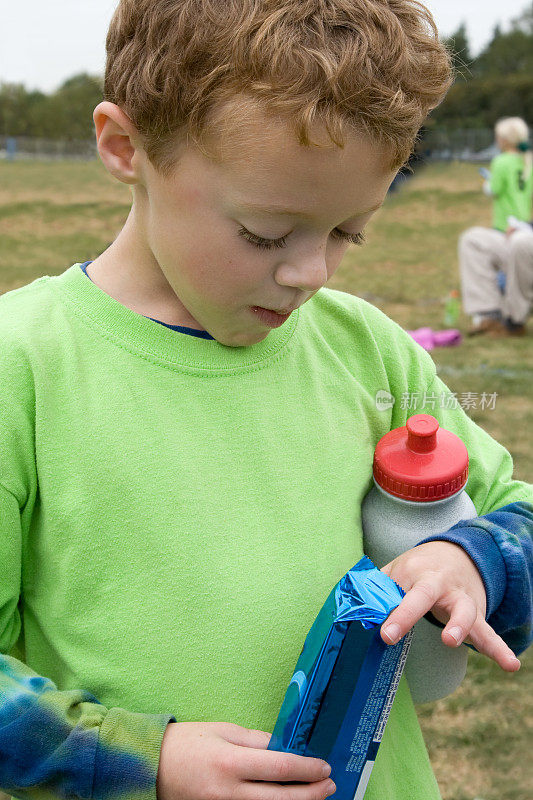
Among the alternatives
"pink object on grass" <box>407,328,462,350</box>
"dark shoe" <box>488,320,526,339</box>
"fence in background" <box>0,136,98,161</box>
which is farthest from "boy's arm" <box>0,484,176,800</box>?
"fence in background" <box>0,136,98,161</box>

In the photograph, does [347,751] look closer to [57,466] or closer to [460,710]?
[57,466]

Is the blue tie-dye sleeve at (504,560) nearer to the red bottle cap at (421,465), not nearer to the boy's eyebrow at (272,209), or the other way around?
the red bottle cap at (421,465)

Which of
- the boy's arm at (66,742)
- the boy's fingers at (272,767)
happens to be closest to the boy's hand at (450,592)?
the boy's fingers at (272,767)

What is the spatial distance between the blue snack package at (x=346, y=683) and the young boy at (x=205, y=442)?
0.12 ft

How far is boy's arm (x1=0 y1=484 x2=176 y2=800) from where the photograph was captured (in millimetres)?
1053

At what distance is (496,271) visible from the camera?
8.80 meters

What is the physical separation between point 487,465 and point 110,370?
665mm

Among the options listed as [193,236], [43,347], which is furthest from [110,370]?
[193,236]

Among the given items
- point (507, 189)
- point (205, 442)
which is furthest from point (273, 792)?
point (507, 189)

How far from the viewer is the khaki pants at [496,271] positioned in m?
8.36

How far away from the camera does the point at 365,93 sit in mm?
1047

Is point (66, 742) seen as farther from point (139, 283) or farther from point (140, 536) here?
point (139, 283)

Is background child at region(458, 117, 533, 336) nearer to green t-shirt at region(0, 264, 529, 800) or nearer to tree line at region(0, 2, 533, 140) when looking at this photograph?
green t-shirt at region(0, 264, 529, 800)

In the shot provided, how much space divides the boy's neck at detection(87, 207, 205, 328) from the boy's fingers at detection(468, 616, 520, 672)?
1.94 feet
